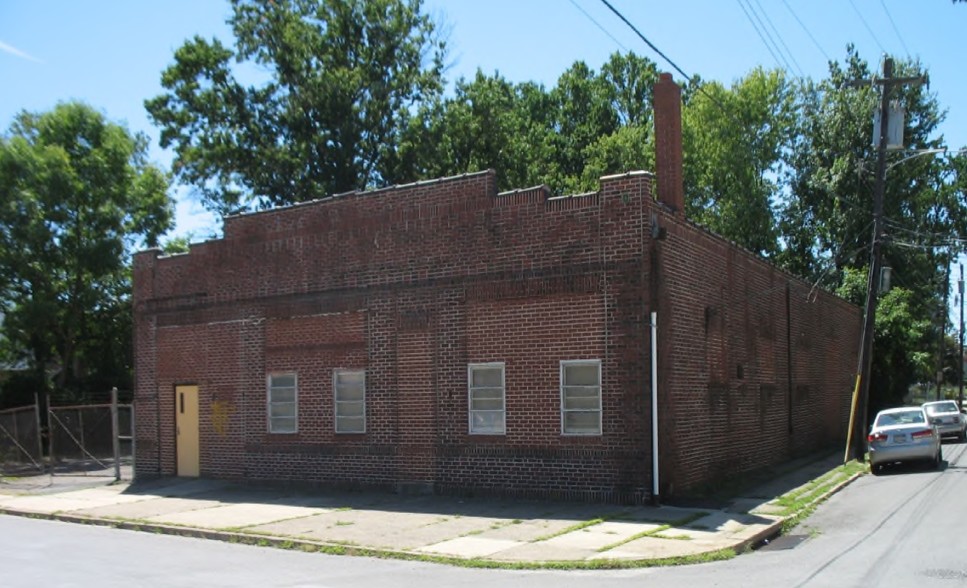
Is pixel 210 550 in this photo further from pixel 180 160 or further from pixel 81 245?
pixel 180 160

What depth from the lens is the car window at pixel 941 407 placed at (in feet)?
118

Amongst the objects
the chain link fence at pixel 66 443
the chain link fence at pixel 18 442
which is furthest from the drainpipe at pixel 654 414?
the chain link fence at pixel 18 442

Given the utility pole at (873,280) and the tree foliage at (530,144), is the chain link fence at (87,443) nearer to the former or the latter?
the tree foliage at (530,144)

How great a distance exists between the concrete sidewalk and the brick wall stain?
33.9 inches

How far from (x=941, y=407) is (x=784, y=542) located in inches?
1075

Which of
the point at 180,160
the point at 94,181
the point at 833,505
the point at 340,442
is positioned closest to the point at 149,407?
the point at 340,442

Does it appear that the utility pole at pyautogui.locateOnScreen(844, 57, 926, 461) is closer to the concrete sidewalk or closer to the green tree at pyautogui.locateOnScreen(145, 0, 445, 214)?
the concrete sidewalk

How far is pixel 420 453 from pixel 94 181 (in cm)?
2101

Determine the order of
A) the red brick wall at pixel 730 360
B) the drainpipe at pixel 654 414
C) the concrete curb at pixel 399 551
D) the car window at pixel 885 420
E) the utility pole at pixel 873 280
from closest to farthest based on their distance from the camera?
the concrete curb at pixel 399 551
the drainpipe at pixel 654 414
the red brick wall at pixel 730 360
the car window at pixel 885 420
the utility pole at pixel 873 280

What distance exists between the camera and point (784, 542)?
1316 centimetres

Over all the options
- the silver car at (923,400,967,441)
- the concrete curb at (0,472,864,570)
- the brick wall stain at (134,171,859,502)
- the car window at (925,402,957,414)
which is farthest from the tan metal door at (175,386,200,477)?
the car window at (925,402,957,414)

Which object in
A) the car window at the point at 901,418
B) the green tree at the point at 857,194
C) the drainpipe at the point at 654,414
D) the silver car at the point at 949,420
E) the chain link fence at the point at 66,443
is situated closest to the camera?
the drainpipe at the point at 654,414

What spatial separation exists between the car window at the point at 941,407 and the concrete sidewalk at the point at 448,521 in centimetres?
1812

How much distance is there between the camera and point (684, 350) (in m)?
17.3
